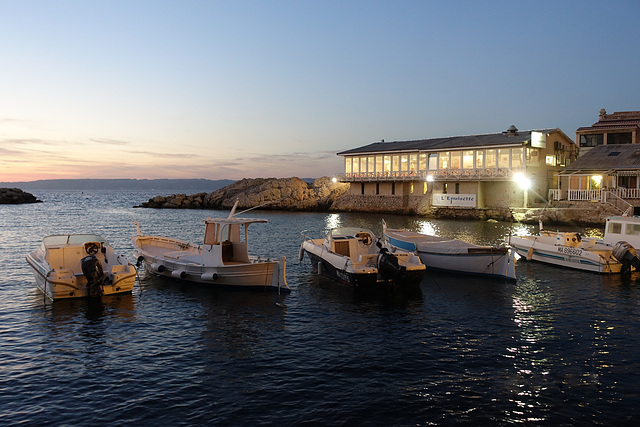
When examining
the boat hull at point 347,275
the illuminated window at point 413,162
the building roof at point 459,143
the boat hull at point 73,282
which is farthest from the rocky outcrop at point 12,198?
the boat hull at point 347,275

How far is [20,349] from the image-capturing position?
14.9 meters

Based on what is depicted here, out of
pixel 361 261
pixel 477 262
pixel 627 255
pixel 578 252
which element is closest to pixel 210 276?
pixel 361 261

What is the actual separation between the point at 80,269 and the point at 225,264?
21.5ft

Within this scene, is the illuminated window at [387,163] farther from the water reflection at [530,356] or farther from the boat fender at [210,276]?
the boat fender at [210,276]

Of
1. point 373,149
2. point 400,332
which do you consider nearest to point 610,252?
point 400,332

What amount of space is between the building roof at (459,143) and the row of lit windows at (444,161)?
3.11ft

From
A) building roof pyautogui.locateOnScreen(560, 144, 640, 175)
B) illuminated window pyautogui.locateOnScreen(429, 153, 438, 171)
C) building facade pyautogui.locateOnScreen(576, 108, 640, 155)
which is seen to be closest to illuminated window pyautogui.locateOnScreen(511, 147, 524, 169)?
building roof pyautogui.locateOnScreen(560, 144, 640, 175)

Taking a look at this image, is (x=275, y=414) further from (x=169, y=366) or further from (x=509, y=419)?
(x=509, y=419)

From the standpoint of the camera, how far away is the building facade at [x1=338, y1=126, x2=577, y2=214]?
2303 inches

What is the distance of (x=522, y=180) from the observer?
5750 centimetres

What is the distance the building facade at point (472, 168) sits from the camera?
5850cm

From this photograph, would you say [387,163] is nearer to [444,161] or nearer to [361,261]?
[444,161]

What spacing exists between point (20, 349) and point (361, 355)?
10658 mm

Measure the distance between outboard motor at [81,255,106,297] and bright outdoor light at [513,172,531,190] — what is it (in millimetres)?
50506
